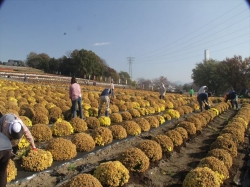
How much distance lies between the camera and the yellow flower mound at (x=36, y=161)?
16.6 ft

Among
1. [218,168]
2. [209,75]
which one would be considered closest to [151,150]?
[218,168]

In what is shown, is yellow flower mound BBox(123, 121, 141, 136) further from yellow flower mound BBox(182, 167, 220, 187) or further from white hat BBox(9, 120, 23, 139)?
white hat BBox(9, 120, 23, 139)

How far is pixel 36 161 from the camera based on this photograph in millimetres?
5145

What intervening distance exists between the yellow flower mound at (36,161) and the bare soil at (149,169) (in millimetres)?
121

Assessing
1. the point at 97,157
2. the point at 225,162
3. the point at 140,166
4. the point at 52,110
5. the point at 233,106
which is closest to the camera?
the point at 140,166

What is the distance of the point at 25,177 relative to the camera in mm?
4773

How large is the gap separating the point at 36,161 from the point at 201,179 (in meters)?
3.29

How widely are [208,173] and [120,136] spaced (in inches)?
141

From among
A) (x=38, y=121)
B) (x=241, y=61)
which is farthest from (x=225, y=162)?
(x=241, y=61)

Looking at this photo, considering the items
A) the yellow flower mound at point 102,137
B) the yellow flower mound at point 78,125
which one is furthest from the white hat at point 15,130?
the yellow flower mound at point 78,125

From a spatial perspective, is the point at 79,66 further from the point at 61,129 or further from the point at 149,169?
the point at 149,169

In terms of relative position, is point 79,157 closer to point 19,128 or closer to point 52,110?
point 19,128

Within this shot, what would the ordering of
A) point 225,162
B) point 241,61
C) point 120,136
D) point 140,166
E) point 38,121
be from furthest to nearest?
point 241,61 → point 38,121 → point 120,136 → point 225,162 → point 140,166

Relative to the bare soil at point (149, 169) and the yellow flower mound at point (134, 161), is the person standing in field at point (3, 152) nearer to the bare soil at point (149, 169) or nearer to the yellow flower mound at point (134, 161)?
the bare soil at point (149, 169)
